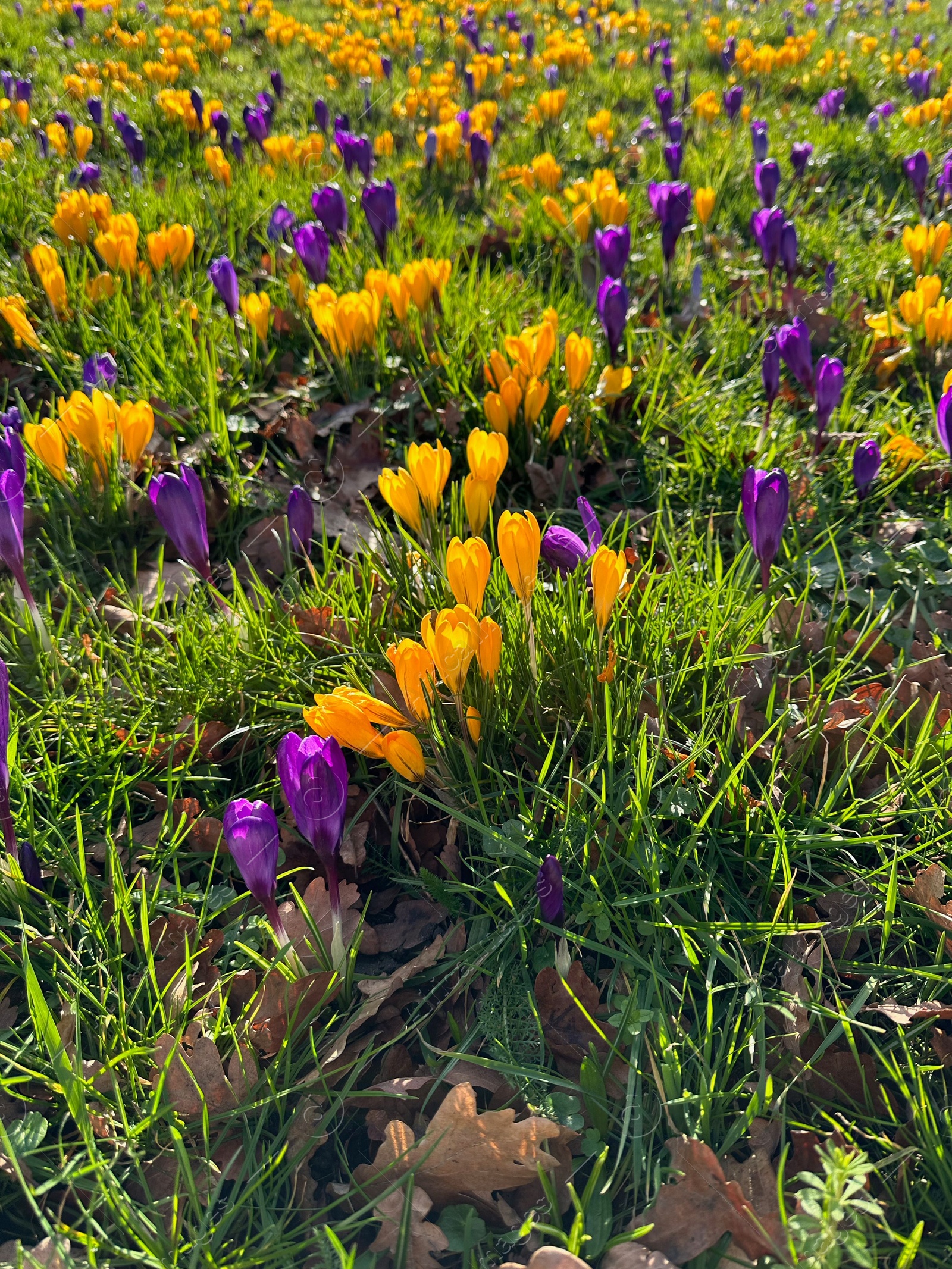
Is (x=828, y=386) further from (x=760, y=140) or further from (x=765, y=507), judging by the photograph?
(x=760, y=140)

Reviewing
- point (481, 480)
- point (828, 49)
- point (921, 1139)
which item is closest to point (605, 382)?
point (481, 480)

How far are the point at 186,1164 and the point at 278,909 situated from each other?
1.77 ft

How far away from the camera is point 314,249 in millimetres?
3438

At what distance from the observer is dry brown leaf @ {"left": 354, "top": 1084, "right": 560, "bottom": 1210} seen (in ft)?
4.62

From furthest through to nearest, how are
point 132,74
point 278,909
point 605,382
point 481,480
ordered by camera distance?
1. point 132,74
2. point 605,382
3. point 481,480
4. point 278,909

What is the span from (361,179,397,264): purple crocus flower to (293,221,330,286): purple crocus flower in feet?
1.07

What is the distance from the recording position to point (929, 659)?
2111 millimetres

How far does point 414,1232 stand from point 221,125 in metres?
5.68

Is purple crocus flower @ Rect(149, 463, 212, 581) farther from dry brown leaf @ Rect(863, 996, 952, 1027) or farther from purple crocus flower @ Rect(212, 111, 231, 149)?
purple crocus flower @ Rect(212, 111, 231, 149)

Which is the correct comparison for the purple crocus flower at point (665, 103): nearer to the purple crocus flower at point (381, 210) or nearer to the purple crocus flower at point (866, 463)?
the purple crocus flower at point (381, 210)

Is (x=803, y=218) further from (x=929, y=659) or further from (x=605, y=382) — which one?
(x=929, y=659)

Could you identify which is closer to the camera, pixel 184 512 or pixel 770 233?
pixel 184 512

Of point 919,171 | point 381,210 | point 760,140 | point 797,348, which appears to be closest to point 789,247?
point 797,348

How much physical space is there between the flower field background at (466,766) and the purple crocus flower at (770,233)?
0.36 feet
